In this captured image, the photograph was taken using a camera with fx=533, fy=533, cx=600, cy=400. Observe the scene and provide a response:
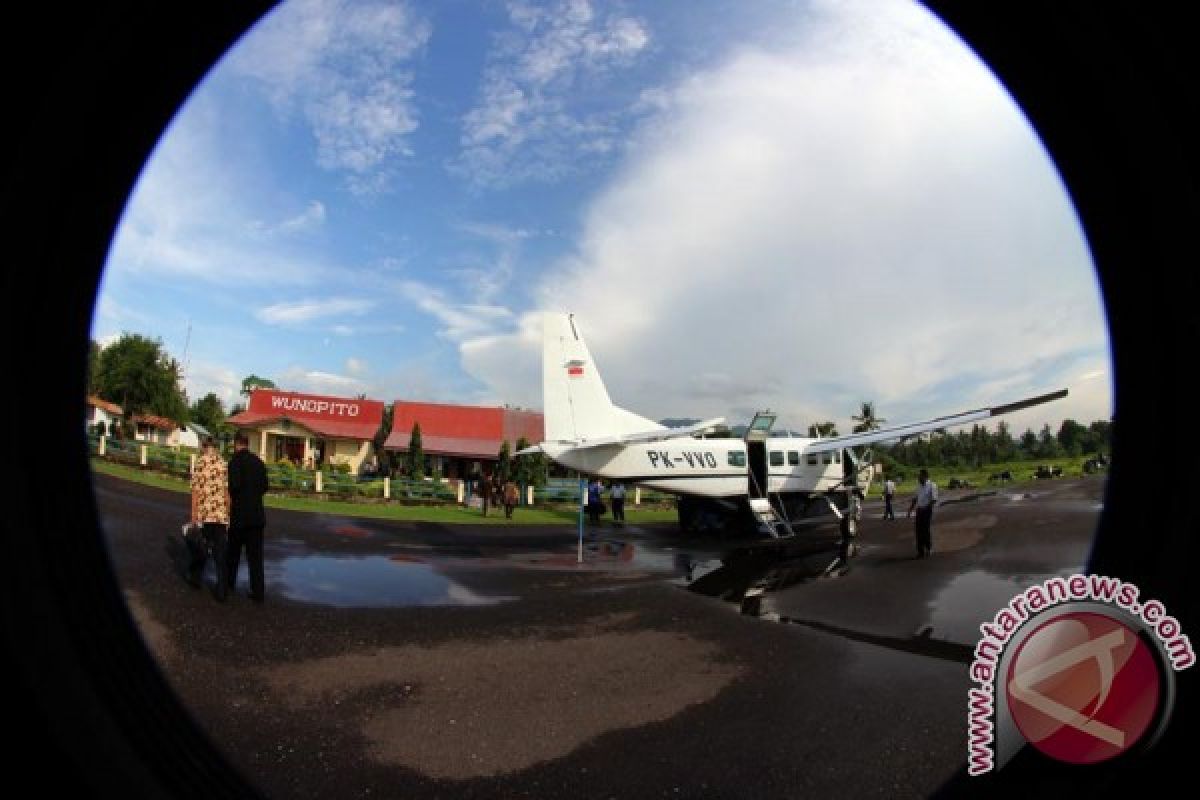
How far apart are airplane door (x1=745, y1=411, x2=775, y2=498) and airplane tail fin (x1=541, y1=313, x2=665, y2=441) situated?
2663mm

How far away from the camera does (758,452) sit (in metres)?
14.7

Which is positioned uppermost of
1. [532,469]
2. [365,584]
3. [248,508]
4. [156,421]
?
[156,421]

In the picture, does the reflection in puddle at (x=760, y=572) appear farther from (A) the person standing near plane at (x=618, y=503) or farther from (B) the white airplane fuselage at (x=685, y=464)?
(A) the person standing near plane at (x=618, y=503)

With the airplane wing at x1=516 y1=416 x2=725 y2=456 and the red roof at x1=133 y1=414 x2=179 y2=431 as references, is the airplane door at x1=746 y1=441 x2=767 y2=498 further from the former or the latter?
the red roof at x1=133 y1=414 x2=179 y2=431

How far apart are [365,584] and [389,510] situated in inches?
349

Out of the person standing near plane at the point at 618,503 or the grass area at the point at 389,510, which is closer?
the grass area at the point at 389,510

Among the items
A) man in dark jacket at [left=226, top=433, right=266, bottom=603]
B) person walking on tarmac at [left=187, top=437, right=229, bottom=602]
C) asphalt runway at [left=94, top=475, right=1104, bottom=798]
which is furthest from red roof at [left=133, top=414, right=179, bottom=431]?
man in dark jacket at [left=226, top=433, right=266, bottom=603]

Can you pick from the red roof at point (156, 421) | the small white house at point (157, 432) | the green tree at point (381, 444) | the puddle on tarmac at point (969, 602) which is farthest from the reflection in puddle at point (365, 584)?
the green tree at point (381, 444)

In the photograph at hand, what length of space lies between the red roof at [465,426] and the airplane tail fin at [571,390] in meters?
Answer: 14.1

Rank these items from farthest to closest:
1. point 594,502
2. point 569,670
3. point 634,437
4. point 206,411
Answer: point 594,502
point 634,437
point 206,411
point 569,670

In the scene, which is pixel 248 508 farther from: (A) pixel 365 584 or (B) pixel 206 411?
(B) pixel 206 411

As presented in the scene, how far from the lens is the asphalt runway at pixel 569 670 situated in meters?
2.84

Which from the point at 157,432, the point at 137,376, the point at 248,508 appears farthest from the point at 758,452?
the point at 157,432

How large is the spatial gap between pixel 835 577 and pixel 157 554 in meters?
9.12
